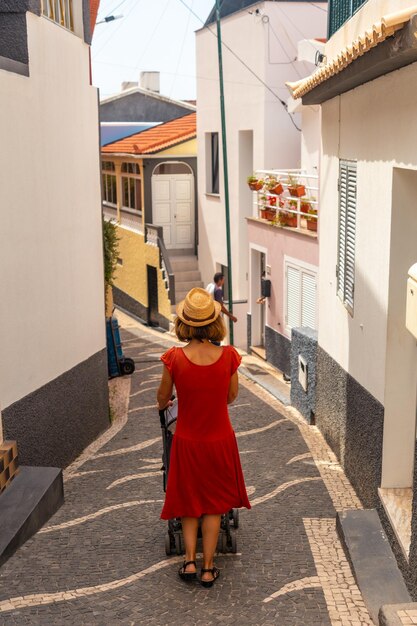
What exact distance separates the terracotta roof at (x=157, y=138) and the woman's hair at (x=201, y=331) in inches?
865

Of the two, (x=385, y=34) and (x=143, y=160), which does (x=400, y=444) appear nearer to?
(x=385, y=34)

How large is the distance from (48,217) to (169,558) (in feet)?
13.4

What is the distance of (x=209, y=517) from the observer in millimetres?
5785

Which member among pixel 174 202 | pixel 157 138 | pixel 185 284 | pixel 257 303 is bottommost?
pixel 185 284

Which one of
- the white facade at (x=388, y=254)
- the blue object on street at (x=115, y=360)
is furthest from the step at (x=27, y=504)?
the blue object on street at (x=115, y=360)

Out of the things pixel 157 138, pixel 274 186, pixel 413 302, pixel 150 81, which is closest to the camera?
pixel 413 302

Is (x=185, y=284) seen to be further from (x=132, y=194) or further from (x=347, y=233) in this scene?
(x=347, y=233)

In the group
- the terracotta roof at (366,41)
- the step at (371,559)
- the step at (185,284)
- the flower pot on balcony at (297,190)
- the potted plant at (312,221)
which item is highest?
the terracotta roof at (366,41)

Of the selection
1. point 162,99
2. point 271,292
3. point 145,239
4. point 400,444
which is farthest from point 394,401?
point 162,99

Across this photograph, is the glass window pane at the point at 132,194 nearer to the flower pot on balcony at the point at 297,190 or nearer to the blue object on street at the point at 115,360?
the flower pot on balcony at the point at 297,190

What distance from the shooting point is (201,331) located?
5.66 metres

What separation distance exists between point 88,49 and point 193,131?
17.6 meters

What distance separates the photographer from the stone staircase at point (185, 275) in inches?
1057

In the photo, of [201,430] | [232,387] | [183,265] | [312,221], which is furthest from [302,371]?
[183,265]
